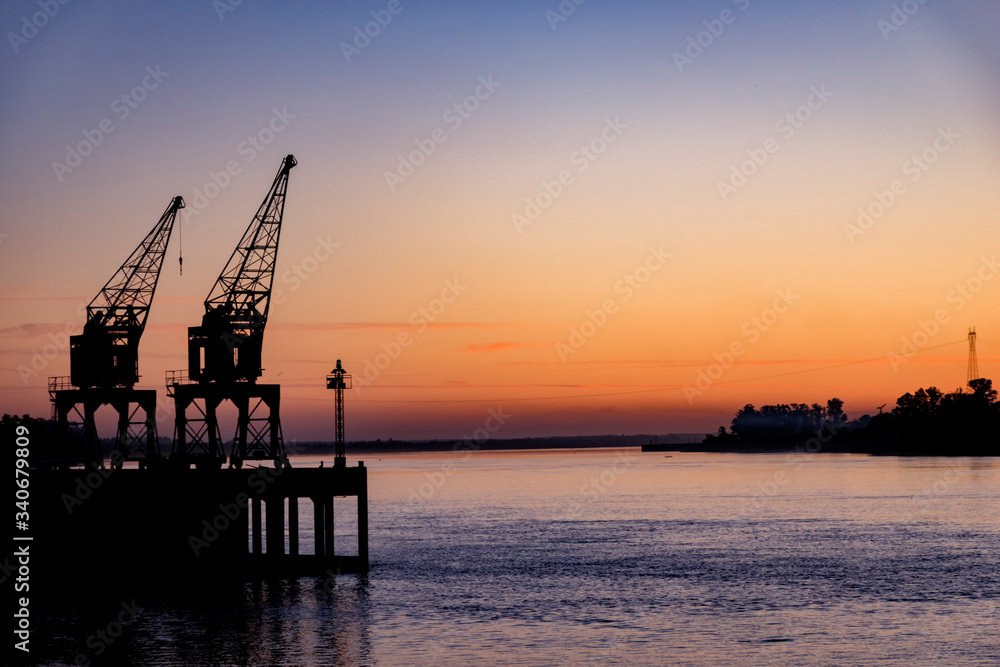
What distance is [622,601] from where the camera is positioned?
50656mm

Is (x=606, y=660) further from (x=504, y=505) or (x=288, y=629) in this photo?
(x=504, y=505)

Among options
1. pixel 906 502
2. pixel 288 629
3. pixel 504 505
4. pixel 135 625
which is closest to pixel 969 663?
pixel 288 629

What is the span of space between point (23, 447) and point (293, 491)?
49.9 ft

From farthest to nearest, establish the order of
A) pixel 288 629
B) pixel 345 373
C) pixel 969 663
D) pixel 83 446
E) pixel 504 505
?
1. pixel 504 505
2. pixel 83 446
3. pixel 345 373
4. pixel 288 629
5. pixel 969 663

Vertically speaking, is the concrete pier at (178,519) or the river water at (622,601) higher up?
the concrete pier at (178,519)

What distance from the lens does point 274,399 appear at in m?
69.0

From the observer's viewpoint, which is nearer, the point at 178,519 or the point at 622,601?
the point at 622,601

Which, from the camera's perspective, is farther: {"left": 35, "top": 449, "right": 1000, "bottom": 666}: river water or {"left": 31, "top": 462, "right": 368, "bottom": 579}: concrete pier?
{"left": 31, "top": 462, "right": 368, "bottom": 579}: concrete pier

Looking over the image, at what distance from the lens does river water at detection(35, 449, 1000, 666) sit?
39.1 metres

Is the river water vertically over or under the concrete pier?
under

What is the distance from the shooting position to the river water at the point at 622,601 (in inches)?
1540

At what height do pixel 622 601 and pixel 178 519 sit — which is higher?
pixel 178 519

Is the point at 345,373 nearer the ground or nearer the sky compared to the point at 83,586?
nearer the sky

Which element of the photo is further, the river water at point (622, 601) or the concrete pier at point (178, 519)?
the concrete pier at point (178, 519)
